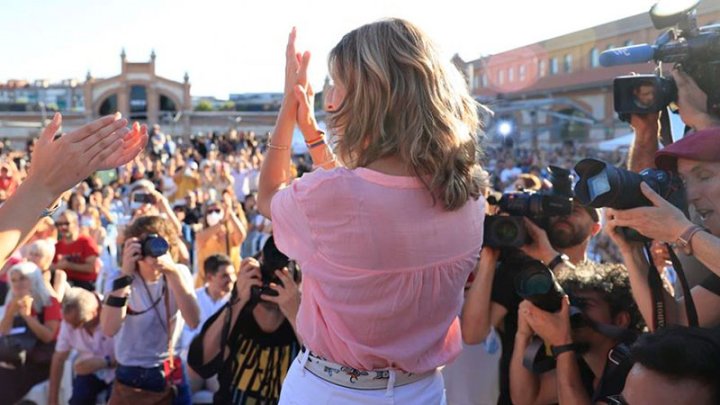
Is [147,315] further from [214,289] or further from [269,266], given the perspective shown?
[269,266]

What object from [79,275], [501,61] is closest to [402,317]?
[79,275]

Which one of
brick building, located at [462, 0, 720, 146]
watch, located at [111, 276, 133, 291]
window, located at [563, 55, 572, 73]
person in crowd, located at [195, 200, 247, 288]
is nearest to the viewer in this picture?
watch, located at [111, 276, 133, 291]

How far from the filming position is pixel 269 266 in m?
2.94

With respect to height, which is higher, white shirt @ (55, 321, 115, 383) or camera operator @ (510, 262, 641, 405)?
camera operator @ (510, 262, 641, 405)

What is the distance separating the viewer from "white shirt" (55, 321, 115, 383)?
4.52m

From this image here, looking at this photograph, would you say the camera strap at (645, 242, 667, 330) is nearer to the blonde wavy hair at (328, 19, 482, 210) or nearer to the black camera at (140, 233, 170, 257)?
the blonde wavy hair at (328, 19, 482, 210)

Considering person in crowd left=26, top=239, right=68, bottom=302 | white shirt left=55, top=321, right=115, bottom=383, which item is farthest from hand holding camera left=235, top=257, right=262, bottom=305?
person in crowd left=26, top=239, right=68, bottom=302

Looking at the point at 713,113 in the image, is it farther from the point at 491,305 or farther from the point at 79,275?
the point at 79,275

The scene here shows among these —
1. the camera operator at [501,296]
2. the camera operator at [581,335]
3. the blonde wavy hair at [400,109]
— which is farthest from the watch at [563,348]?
the blonde wavy hair at [400,109]

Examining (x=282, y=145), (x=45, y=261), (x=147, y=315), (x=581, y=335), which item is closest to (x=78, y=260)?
(x=45, y=261)

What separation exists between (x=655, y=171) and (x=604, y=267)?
2.57ft

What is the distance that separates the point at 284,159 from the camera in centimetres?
225

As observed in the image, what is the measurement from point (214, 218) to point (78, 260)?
4.31 ft

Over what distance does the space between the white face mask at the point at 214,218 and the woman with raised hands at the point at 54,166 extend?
5575mm
